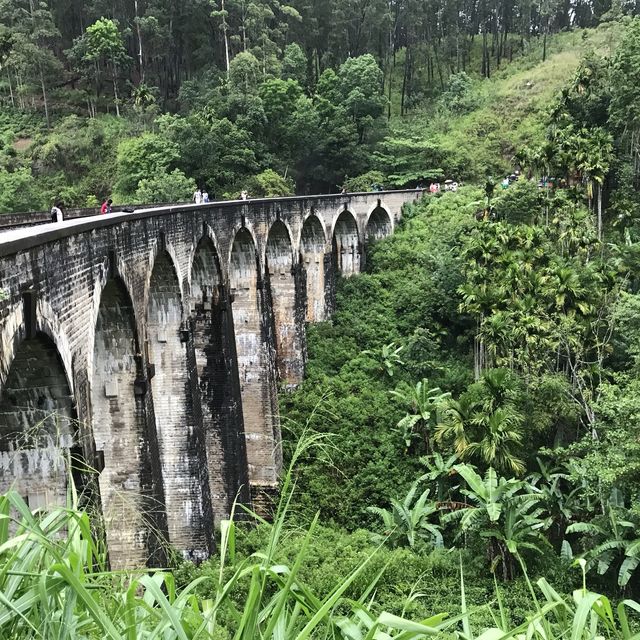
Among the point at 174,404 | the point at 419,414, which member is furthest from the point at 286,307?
the point at 174,404

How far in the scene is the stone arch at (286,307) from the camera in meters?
25.4

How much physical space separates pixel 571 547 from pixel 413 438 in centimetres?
655

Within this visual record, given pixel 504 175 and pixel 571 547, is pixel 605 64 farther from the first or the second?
pixel 571 547

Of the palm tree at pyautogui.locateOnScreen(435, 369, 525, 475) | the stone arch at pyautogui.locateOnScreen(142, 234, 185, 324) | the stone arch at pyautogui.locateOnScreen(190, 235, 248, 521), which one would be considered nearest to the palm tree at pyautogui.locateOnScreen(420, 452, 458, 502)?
the palm tree at pyautogui.locateOnScreen(435, 369, 525, 475)

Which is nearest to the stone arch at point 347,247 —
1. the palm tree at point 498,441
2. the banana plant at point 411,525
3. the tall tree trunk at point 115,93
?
the palm tree at point 498,441

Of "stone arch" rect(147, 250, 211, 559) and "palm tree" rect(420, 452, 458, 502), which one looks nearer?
"stone arch" rect(147, 250, 211, 559)

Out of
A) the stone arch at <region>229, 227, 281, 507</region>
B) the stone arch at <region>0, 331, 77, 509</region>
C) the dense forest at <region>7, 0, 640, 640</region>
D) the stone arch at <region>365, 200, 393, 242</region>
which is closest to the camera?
the dense forest at <region>7, 0, 640, 640</region>

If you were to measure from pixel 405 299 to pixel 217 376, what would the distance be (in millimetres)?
17082

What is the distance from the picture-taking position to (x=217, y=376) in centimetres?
1716

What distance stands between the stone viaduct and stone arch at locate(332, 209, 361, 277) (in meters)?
8.04

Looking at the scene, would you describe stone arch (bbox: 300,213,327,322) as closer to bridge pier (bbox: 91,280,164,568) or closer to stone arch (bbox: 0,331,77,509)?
bridge pier (bbox: 91,280,164,568)

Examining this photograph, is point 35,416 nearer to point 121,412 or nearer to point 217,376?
point 121,412

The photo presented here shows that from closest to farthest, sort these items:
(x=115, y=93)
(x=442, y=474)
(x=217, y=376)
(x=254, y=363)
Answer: (x=217, y=376)
(x=442, y=474)
(x=254, y=363)
(x=115, y=93)

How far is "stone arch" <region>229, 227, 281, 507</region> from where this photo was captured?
67.2 feet
